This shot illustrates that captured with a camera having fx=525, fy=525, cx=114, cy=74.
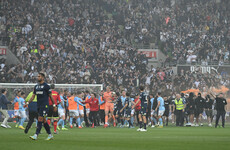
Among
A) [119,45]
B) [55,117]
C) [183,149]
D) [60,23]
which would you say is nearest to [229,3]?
[119,45]

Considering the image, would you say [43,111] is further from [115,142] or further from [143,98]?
[143,98]

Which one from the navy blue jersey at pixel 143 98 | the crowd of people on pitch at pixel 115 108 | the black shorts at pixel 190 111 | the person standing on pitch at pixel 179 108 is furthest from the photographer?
the black shorts at pixel 190 111

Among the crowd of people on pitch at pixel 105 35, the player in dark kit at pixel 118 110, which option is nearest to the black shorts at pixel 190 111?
the player in dark kit at pixel 118 110

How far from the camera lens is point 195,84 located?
149 ft

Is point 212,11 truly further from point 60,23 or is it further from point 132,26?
point 60,23

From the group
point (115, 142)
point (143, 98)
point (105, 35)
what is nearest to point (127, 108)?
point (143, 98)

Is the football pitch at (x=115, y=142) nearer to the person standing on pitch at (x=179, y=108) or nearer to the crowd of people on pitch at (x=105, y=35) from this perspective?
the person standing on pitch at (x=179, y=108)

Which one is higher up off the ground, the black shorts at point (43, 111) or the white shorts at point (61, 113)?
the black shorts at point (43, 111)

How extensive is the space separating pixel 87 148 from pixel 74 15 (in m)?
38.2

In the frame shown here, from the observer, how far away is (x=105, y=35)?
49531 mm

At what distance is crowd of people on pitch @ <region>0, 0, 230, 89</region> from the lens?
42.9m

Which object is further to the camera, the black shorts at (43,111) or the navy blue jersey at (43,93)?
the navy blue jersey at (43,93)

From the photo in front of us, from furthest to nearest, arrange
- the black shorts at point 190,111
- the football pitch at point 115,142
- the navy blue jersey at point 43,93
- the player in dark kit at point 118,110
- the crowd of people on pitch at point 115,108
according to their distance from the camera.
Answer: the black shorts at point 190,111 → the player in dark kit at point 118,110 → the crowd of people on pitch at point 115,108 → the navy blue jersey at point 43,93 → the football pitch at point 115,142

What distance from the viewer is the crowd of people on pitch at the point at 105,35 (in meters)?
42.9
